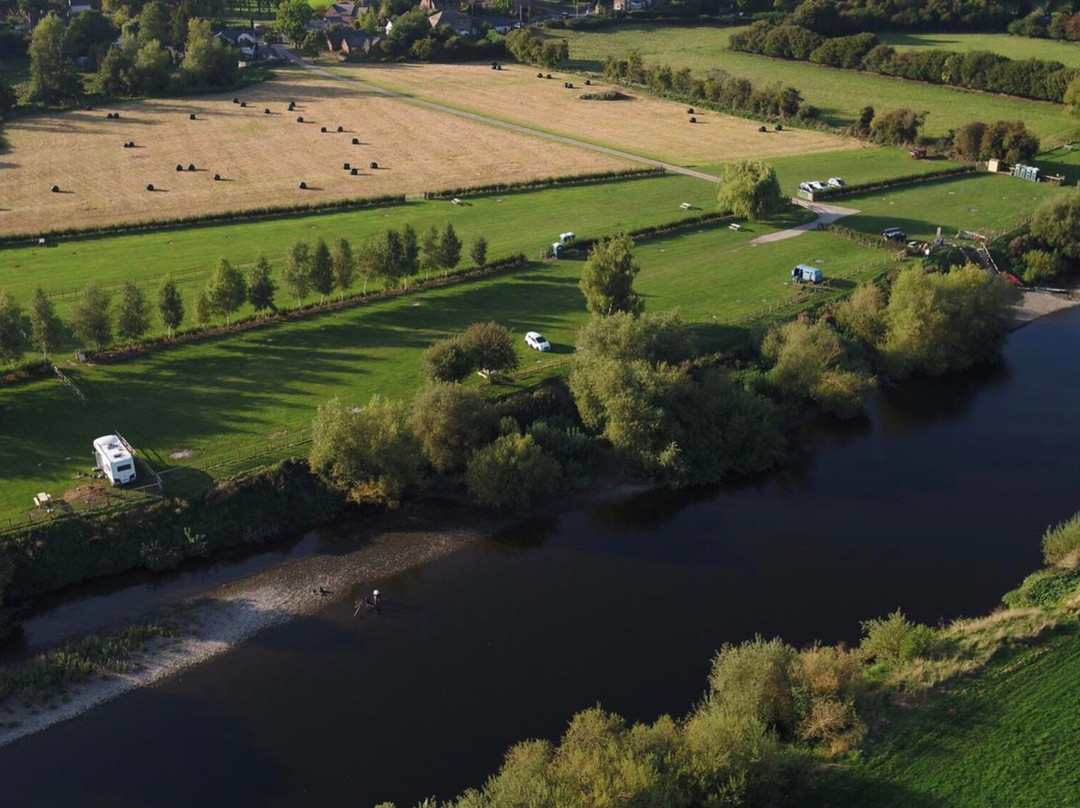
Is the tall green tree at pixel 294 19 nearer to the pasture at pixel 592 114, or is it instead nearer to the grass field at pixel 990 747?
the pasture at pixel 592 114

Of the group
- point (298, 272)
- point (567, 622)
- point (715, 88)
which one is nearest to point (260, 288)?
point (298, 272)

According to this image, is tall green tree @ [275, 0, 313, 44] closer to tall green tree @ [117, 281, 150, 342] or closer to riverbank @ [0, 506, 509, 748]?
tall green tree @ [117, 281, 150, 342]

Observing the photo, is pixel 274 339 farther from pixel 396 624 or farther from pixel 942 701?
pixel 942 701

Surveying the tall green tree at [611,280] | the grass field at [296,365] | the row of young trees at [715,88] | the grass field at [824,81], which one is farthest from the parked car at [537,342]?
the row of young trees at [715,88]

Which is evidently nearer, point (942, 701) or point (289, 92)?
point (942, 701)

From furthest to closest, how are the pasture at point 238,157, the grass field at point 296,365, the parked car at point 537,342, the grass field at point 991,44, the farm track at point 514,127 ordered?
1. the grass field at point 991,44
2. the farm track at point 514,127
3. the pasture at point 238,157
4. the parked car at point 537,342
5. the grass field at point 296,365

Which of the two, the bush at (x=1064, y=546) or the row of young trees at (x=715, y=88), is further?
the row of young trees at (x=715, y=88)

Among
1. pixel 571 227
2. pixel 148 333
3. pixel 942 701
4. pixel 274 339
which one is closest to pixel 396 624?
pixel 942 701
